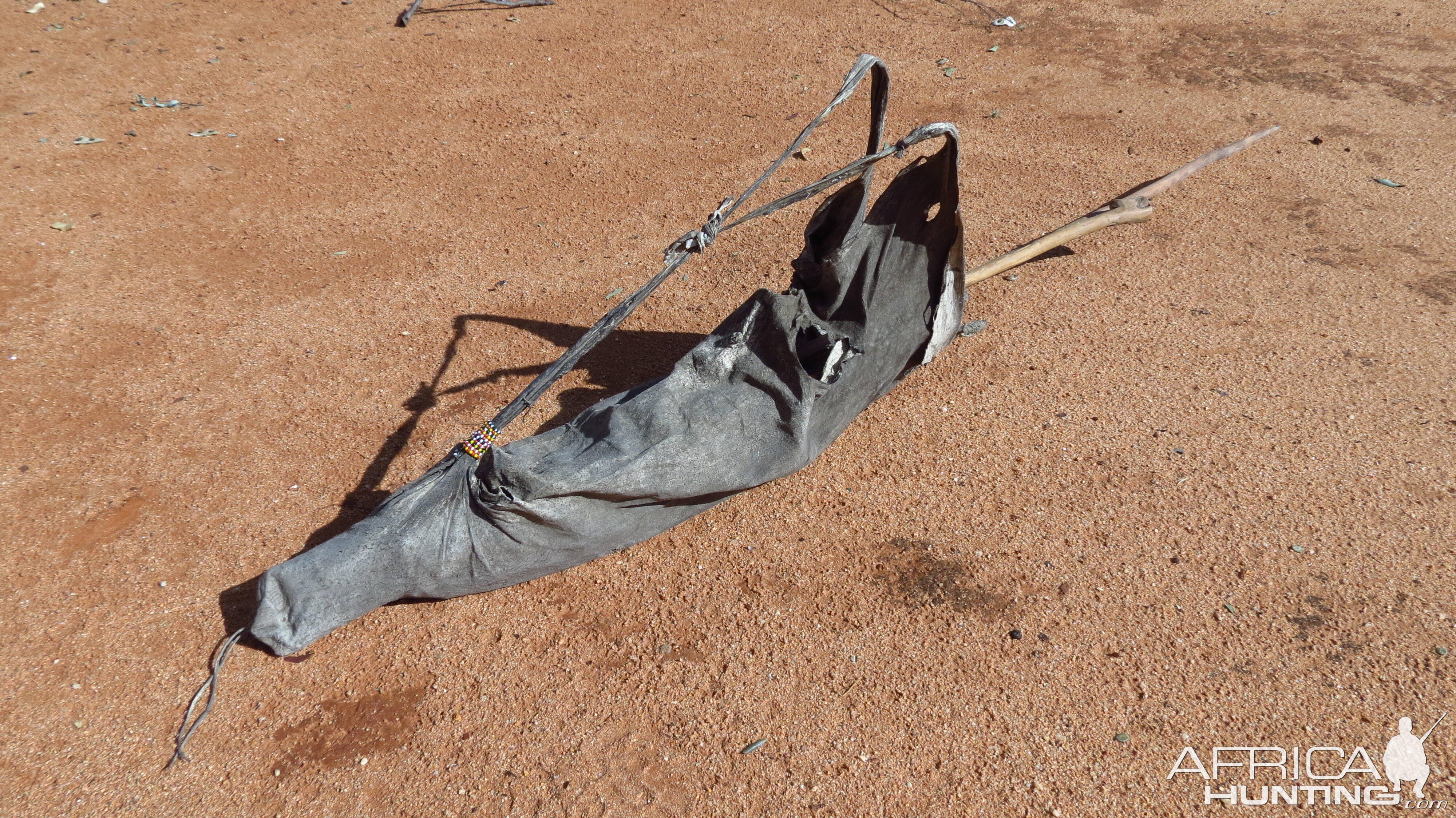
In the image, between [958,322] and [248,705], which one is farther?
[958,322]

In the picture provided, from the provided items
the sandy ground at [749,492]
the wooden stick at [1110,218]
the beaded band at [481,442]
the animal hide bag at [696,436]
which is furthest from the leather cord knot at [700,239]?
the wooden stick at [1110,218]

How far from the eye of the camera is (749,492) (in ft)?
13.6

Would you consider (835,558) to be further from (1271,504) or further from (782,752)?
(1271,504)

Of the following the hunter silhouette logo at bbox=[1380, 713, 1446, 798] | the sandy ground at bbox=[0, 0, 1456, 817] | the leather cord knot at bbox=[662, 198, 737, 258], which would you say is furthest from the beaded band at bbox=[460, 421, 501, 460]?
the hunter silhouette logo at bbox=[1380, 713, 1446, 798]

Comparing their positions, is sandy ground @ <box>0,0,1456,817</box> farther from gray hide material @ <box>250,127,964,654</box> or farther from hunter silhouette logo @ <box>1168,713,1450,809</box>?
gray hide material @ <box>250,127,964,654</box>

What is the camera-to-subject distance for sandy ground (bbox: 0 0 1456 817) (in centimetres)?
319

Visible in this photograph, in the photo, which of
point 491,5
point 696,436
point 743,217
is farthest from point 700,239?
point 491,5

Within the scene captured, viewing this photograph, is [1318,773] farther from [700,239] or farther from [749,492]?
[700,239]

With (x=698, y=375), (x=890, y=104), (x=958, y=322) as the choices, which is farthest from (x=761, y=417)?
(x=890, y=104)

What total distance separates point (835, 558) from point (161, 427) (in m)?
3.44

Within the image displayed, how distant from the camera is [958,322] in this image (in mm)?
4336

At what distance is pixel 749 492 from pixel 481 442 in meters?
1.31

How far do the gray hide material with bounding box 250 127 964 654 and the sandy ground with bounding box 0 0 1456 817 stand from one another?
0.92 ft

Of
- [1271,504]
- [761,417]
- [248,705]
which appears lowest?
[248,705]
